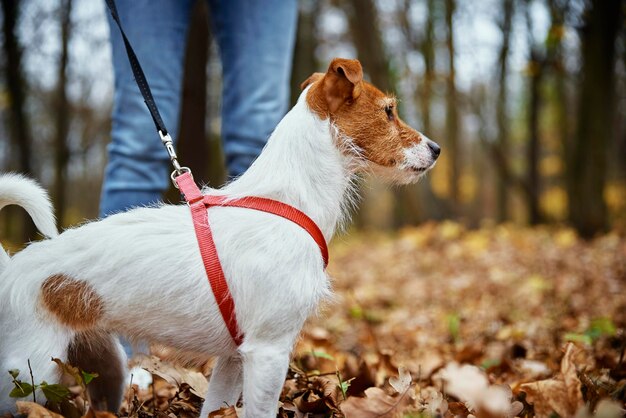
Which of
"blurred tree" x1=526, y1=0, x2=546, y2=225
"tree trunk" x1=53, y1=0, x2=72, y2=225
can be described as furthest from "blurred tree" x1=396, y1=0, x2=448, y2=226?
"tree trunk" x1=53, y1=0, x2=72, y2=225

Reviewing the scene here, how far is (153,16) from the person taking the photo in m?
2.74

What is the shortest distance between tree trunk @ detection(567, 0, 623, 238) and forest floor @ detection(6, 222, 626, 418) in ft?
2.13

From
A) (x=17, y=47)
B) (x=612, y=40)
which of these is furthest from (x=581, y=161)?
(x=17, y=47)

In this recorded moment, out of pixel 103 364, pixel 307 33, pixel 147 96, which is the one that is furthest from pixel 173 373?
pixel 307 33

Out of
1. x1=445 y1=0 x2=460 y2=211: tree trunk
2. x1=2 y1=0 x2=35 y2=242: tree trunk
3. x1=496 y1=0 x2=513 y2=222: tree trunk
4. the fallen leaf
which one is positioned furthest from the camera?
x1=496 y1=0 x2=513 y2=222: tree trunk

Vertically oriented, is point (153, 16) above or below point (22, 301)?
above

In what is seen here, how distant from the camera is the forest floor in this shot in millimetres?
2100

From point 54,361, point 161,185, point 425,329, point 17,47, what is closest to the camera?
point 54,361

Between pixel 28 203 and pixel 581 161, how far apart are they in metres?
10.2

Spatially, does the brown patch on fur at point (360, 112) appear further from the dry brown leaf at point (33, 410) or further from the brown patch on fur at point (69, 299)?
the dry brown leaf at point (33, 410)

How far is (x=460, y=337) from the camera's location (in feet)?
15.0

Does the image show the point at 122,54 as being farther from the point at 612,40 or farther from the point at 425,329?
the point at 612,40

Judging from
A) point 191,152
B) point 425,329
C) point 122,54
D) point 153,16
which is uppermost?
point 153,16

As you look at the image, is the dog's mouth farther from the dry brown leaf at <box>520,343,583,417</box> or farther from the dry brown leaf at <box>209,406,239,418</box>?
the dry brown leaf at <box>209,406,239,418</box>
